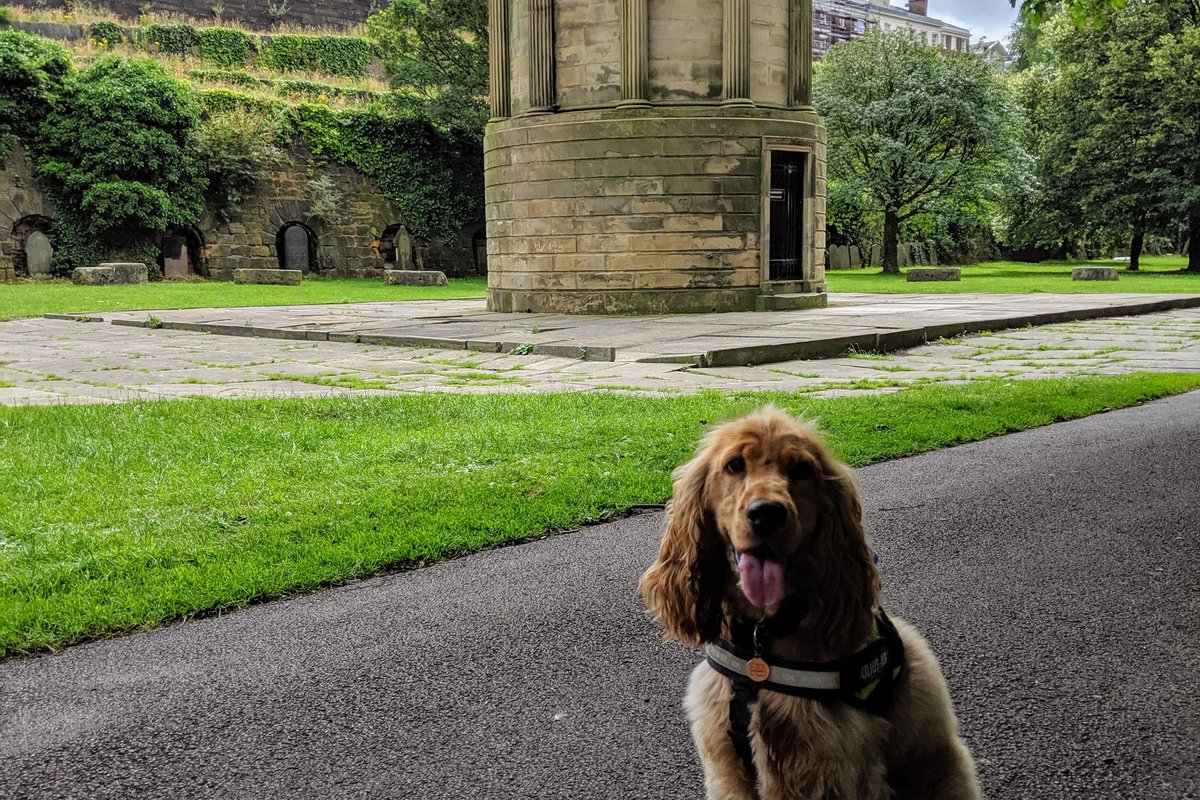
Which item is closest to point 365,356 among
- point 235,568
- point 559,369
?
point 559,369

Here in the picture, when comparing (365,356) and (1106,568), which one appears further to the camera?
(365,356)

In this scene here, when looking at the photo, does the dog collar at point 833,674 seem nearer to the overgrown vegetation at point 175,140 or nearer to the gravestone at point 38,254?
the overgrown vegetation at point 175,140

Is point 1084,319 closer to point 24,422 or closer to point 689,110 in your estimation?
point 689,110

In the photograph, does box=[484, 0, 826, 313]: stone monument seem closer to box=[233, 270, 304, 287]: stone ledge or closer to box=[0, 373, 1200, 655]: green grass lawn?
box=[0, 373, 1200, 655]: green grass lawn

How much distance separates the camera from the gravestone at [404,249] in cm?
3572

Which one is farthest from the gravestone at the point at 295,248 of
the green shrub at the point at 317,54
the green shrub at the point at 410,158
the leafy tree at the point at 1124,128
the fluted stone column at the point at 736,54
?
the leafy tree at the point at 1124,128

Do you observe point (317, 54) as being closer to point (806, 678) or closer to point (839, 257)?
point (839, 257)

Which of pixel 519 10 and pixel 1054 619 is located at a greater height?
pixel 519 10

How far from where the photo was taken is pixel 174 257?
31.8m

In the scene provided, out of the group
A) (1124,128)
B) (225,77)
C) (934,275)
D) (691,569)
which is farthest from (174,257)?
(691,569)

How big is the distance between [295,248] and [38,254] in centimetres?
802

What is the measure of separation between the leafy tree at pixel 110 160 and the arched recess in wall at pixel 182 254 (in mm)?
1016

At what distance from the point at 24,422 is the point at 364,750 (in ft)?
19.0

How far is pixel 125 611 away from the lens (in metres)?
3.90
